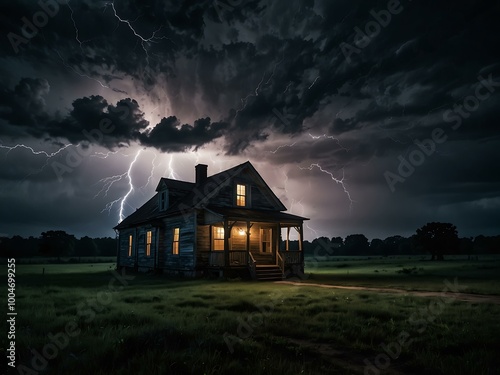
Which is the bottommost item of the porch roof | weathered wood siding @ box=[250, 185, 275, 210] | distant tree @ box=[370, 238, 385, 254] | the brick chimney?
distant tree @ box=[370, 238, 385, 254]

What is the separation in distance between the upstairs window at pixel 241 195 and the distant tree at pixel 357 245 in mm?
150051

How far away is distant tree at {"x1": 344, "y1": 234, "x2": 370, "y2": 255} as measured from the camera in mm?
162625

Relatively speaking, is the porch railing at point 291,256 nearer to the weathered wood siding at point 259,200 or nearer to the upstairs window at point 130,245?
the weathered wood siding at point 259,200

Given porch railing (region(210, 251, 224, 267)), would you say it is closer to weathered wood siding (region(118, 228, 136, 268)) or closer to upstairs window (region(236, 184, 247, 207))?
upstairs window (region(236, 184, 247, 207))

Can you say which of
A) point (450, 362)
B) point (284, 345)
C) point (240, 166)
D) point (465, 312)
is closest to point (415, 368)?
point (450, 362)

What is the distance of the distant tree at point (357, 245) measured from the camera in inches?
6403

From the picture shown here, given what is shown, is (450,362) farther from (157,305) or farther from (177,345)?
(157,305)

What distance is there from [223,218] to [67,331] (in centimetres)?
1440

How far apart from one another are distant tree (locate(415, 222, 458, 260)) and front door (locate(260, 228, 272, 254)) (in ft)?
211

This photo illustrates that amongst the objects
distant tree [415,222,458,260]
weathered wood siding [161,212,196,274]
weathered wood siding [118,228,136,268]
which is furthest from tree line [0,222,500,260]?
weathered wood siding [118,228,136,268]

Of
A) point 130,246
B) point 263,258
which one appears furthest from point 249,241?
point 130,246

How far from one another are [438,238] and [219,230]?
233 ft

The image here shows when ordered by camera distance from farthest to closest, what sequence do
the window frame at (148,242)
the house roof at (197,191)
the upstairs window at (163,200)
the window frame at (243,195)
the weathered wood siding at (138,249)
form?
1. the window frame at (148,242)
2. the weathered wood siding at (138,249)
3. the upstairs window at (163,200)
4. the window frame at (243,195)
5. the house roof at (197,191)

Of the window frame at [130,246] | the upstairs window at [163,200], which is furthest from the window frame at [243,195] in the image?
the window frame at [130,246]
